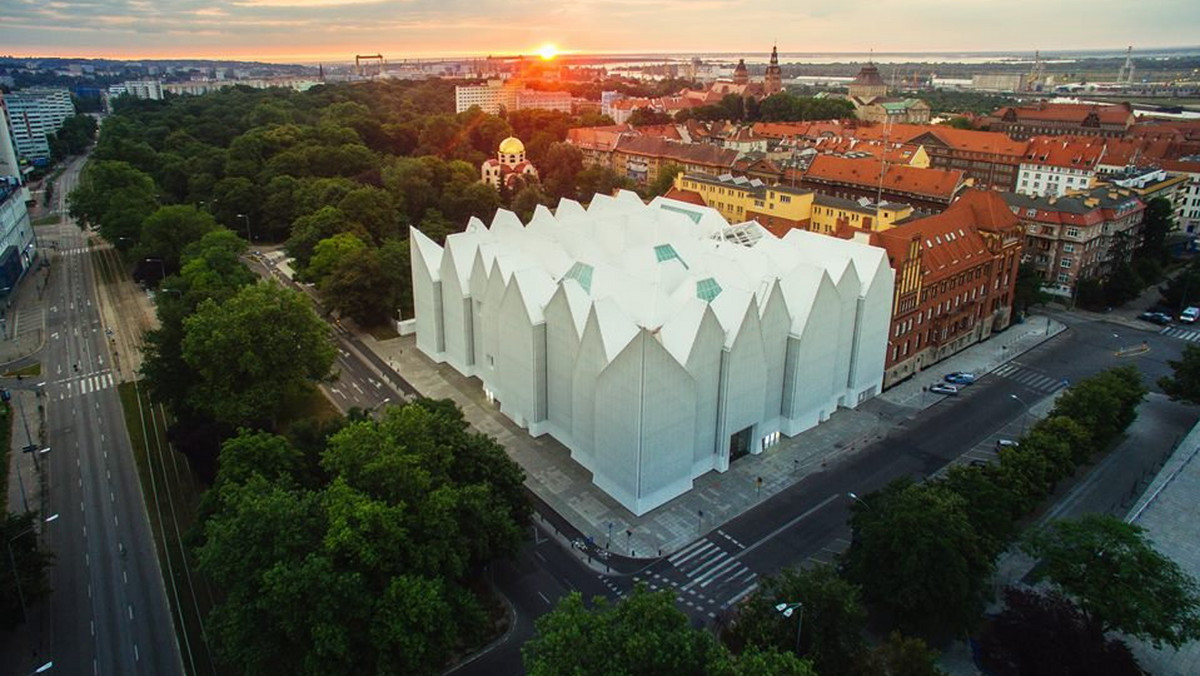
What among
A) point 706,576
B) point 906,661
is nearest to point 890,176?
point 706,576

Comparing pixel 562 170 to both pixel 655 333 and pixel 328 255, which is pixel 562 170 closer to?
pixel 328 255

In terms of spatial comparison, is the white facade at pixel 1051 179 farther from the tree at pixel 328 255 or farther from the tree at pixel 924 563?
the tree at pixel 328 255

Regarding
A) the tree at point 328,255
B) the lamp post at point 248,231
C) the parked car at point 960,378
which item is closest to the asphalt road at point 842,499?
the parked car at point 960,378

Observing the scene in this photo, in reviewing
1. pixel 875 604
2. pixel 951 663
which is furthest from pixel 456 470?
pixel 951 663

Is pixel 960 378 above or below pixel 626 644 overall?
below

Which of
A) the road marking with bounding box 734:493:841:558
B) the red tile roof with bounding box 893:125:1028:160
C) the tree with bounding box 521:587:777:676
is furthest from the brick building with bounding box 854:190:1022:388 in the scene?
the red tile roof with bounding box 893:125:1028:160
